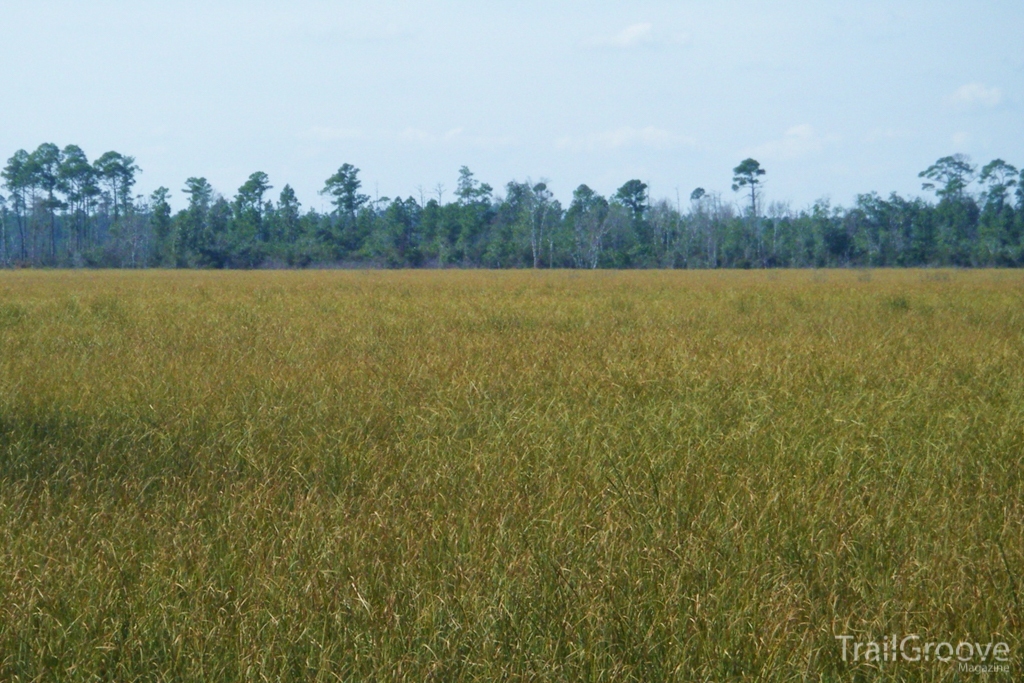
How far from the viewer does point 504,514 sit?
10.0ft

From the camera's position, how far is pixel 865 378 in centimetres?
566

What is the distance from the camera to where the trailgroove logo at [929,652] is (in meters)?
2.14

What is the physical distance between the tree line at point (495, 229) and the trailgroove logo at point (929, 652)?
50545 millimetres

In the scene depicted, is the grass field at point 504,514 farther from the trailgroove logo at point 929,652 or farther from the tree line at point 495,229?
the tree line at point 495,229

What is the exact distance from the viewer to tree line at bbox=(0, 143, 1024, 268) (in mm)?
52000

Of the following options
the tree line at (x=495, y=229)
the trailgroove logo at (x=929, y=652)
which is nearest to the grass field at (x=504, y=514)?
the trailgroove logo at (x=929, y=652)

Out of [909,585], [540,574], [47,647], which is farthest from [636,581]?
[47,647]

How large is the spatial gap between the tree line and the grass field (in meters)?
47.7

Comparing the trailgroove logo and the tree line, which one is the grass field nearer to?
the trailgroove logo

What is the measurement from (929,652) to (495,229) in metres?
56.5

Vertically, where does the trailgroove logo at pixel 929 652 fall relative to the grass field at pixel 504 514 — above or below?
below

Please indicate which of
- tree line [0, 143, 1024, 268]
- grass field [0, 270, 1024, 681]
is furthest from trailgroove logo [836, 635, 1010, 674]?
tree line [0, 143, 1024, 268]

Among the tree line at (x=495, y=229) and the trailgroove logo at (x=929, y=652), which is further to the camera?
the tree line at (x=495, y=229)

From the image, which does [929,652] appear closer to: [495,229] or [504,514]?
[504,514]
